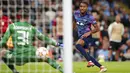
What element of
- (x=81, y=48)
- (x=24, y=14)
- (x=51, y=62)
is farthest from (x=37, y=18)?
(x=51, y=62)

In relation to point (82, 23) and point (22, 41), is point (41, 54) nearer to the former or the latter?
point (22, 41)

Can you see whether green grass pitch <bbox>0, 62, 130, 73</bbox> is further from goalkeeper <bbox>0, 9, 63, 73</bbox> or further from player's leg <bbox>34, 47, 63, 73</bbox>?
player's leg <bbox>34, 47, 63, 73</bbox>

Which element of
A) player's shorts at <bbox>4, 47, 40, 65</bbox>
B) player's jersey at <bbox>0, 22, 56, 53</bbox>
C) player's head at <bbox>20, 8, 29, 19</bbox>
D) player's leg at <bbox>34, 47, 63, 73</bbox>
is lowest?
player's leg at <bbox>34, 47, 63, 73</bbox>

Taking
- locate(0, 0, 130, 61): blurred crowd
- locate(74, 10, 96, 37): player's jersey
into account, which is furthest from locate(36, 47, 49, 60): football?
locate(74, 10, 96, 37): player's jersey

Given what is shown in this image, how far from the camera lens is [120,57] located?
19.9m

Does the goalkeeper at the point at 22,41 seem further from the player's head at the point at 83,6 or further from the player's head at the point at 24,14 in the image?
the player's head at the point at 83,6

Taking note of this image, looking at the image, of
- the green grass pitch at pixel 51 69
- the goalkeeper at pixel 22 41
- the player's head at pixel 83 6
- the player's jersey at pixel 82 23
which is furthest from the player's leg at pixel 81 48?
the goalkeeper at pixel 22 41

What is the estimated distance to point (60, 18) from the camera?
655 inches

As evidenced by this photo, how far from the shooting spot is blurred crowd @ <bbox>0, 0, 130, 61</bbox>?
45.7 ft

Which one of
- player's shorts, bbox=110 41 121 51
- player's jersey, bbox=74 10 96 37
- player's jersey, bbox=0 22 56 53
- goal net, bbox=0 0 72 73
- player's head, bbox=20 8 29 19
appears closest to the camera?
player's jersey, bbox=0 22 56 53

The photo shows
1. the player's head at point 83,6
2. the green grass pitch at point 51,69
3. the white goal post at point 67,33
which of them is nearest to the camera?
the white goal post at point 67,33

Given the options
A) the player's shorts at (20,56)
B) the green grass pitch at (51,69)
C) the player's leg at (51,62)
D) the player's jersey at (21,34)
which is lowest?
the green grass pitch at (51,69)

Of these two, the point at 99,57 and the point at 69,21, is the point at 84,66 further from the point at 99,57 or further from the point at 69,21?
the point at 69,21

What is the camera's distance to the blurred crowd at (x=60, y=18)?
1394 centimetres
